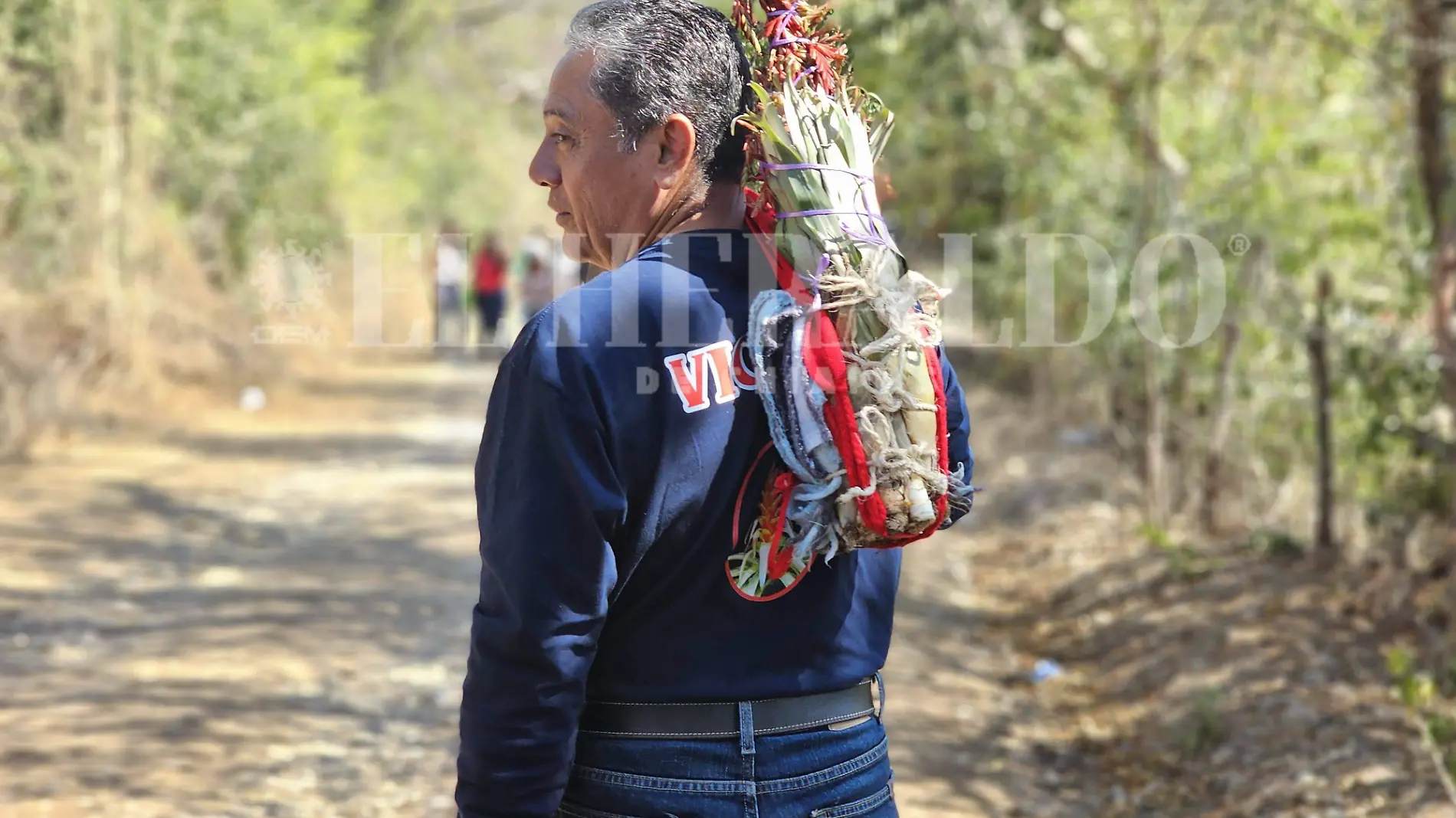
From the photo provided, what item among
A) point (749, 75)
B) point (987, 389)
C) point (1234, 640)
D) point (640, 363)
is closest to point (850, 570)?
point (640, 363)

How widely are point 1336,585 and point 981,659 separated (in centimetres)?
155

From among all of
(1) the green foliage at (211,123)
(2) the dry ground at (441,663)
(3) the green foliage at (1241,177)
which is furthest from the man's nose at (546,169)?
(1) the green foliage at (211,123)

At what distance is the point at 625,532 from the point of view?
193 centimetres

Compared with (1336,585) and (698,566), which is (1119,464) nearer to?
(1336,585)

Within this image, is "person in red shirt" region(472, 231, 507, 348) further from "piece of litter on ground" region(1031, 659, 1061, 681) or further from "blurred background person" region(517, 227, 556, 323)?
"piece of litter on ground" region(1031, 659, 1061, 681)

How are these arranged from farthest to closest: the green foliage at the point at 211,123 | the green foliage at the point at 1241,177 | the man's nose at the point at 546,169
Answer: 1. the green foliage at the point at 211,123
2. the green foliage at the point at 1241,177
3. the man's nose at the point at 546,169

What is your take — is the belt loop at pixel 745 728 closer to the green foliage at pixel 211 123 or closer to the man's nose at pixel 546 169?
the man's nose at pixel 546 169

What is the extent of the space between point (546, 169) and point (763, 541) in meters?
0.61

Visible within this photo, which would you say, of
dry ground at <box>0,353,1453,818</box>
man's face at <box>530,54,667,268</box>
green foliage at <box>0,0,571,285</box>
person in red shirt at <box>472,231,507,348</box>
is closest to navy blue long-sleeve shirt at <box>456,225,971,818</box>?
man's face at <box>530,54,667,268</box>

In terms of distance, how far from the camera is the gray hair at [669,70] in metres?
2.05

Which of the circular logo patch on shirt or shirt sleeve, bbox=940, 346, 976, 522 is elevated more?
shirt sleeve, bbox=940, 346, 976, 522

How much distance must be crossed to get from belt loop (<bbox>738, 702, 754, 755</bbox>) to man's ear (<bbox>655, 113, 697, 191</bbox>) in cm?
70

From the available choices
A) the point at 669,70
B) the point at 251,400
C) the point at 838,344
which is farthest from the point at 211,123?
the point at 838,344

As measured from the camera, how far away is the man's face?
2.07 meters
